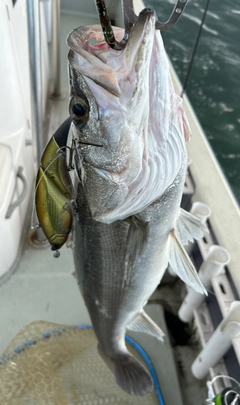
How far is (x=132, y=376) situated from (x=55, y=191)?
0.97 m

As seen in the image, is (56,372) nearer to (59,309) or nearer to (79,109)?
(59,309)

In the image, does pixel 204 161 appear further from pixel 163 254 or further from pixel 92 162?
pixel 92 162

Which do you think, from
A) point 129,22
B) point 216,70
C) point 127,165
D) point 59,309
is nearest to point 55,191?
point 127,165

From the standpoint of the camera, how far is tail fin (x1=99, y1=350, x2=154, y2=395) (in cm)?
151

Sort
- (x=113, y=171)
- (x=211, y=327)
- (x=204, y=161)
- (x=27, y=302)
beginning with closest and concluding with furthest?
1. (x=113, y=171)
2. (x=211, y=327)
3. (x=27, y=302)
4. (x=204, y=161)

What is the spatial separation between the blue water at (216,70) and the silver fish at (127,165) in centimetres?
288

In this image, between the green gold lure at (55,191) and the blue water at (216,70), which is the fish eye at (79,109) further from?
the blue water at (216,70)

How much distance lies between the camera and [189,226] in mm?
1187

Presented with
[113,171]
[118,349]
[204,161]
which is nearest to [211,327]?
[118,349]

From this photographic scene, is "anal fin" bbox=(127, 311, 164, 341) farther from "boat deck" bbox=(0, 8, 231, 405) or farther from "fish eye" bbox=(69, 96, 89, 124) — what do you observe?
"fish eye" bbox=(69, 96, 89, 124)

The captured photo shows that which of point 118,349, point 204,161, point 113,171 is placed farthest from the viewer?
point 204,161

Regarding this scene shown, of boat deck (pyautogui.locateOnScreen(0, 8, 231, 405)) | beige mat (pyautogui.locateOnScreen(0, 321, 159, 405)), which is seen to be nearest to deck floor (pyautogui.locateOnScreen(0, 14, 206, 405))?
boat deck (pyautogui.locateOnScreen(0, 8, 231, 405))

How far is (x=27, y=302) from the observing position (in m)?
2.13

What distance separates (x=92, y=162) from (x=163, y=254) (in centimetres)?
46
